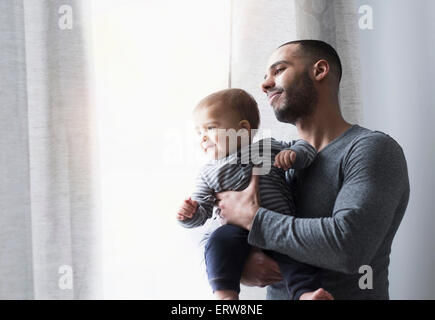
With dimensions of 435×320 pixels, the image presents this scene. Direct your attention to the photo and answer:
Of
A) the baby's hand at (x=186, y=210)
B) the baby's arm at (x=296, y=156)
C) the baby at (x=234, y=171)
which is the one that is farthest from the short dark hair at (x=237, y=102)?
the baby's hand at (x=186, y=210)

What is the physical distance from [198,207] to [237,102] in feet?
0.94

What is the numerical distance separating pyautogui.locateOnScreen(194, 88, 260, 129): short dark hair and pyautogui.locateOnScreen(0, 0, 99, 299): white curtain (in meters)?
0.42

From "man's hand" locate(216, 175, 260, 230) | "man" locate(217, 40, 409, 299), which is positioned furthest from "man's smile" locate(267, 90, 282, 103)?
"man's hand" locate(216, 175, 260, 230)

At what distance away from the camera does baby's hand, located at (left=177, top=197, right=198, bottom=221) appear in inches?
47.9

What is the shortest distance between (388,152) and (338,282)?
34 cm

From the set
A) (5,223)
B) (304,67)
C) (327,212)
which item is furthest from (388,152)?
(5,223)

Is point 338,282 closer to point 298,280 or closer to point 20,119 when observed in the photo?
point 298,280

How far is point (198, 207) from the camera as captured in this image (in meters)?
1.25

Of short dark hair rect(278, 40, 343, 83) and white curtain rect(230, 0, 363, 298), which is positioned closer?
short dark hair rect(278, 40, 343, 83)

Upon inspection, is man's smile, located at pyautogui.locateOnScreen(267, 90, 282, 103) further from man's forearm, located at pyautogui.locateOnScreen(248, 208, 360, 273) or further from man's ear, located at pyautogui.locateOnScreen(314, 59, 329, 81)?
man's forearm, located at pyautogui.locateOnScreen(248, 208, 360, 273)
